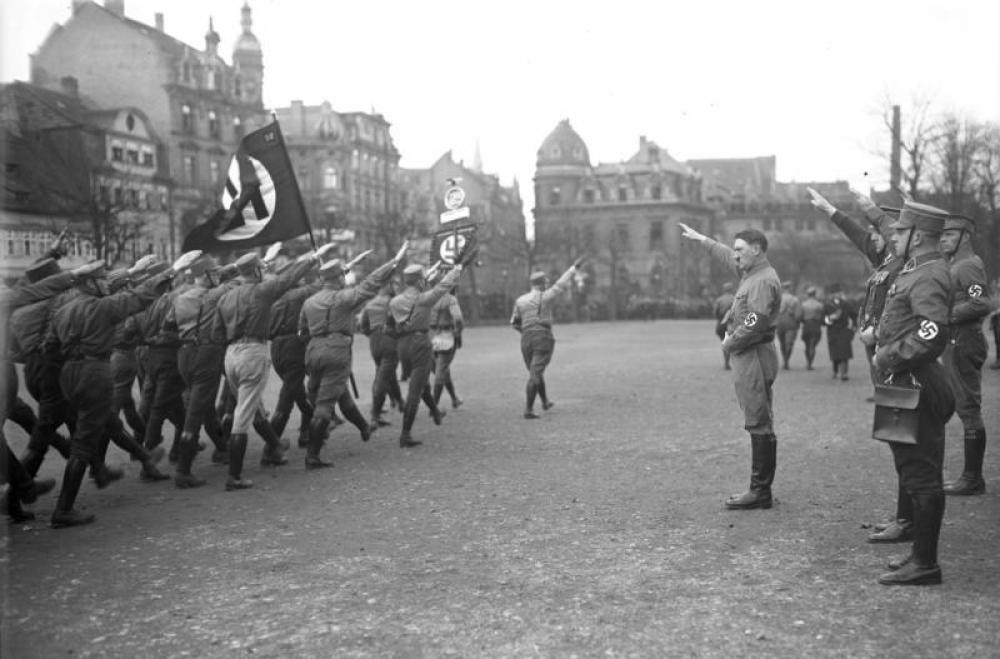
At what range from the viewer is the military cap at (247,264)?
9438 mm

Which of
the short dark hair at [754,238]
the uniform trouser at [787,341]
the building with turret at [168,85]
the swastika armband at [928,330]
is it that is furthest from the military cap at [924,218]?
the building with turret at [168,85]

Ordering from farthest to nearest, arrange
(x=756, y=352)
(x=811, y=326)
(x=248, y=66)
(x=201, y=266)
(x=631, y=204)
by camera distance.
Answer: (x=631, y=204) → (x=248, y=66) → (x=811, y=326) → (x=201, y=266) → (x=756, y=352)

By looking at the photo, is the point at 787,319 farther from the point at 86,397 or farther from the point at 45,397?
the point at 86,397

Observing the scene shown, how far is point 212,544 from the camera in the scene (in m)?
7.11

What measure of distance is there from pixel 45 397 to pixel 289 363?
3.02 metres

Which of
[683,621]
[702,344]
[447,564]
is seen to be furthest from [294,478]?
[702,344]

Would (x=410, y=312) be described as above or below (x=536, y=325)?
above

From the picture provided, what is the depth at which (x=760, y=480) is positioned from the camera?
7.82m

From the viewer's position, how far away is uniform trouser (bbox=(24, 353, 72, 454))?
844 cm

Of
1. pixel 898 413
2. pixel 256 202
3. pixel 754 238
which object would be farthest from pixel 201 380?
pixel 898 413

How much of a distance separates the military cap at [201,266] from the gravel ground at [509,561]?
2.06m

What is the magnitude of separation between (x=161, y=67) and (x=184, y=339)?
5259 cm

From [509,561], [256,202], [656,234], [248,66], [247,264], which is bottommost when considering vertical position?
[509,561]

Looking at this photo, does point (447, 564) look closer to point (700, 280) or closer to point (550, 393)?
point (550, 393)
